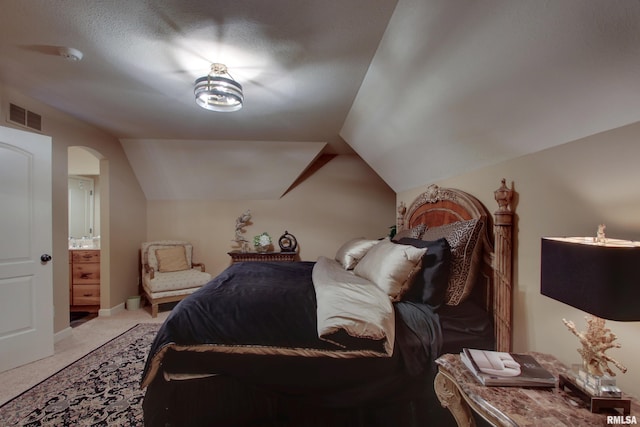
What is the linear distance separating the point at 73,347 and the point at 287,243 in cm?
279

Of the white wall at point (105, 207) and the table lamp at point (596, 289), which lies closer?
the table lamp at point (596, 289)

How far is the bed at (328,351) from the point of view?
1.50 meters

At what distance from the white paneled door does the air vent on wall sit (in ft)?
0.76

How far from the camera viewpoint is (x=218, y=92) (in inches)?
79.4

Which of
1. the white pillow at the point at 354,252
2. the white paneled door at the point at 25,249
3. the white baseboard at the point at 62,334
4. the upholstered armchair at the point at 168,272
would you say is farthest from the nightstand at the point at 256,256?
the white paneled door at the point at 25,249

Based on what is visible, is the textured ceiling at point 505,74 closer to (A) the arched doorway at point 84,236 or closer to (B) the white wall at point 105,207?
(B) the white wall at point 105,207

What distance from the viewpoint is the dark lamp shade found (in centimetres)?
81

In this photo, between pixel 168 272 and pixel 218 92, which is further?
pixel 168 272

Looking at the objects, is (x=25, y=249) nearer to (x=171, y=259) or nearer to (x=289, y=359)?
(x=171, y=259)

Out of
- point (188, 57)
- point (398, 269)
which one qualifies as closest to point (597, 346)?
point (398, 269)

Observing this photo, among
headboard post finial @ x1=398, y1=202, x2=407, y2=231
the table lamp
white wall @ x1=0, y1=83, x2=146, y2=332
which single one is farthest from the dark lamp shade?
white wall @ x1=0, y1=83, x2=146, y2=332

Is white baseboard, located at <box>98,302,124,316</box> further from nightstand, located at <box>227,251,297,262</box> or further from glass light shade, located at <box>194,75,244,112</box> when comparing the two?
glass light shade, located at <box>194,75,244,112</box>

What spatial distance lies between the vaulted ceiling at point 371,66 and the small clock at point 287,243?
80.8 inches

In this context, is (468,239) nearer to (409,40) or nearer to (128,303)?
(409,40)
